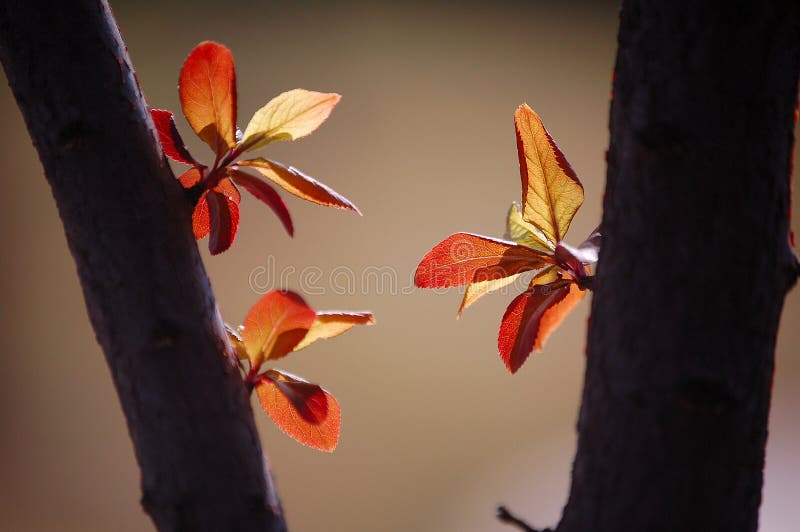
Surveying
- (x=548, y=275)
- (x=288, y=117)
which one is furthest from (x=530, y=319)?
(x=288, y=117)

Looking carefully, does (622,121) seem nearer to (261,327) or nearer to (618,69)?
(618,69)

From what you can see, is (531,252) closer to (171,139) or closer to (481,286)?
(481,286)

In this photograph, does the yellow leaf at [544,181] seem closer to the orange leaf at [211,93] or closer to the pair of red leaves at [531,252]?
the pair of red leaves at [531,252]

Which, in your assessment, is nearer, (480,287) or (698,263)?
(698,263)

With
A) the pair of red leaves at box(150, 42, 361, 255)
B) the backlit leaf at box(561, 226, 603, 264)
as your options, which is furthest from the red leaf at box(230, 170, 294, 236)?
the backlit leaf at box(561, 226, 603, 264)

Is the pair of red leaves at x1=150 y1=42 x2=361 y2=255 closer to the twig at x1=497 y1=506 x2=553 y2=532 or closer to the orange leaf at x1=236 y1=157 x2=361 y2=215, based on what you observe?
the orange leaf at x1=236 y1=157 x2=361 y2=215

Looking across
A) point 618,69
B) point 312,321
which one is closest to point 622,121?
point 618,69

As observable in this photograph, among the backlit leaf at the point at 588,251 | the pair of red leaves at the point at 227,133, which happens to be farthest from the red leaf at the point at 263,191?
the backlit leaf at the point at 588,251
